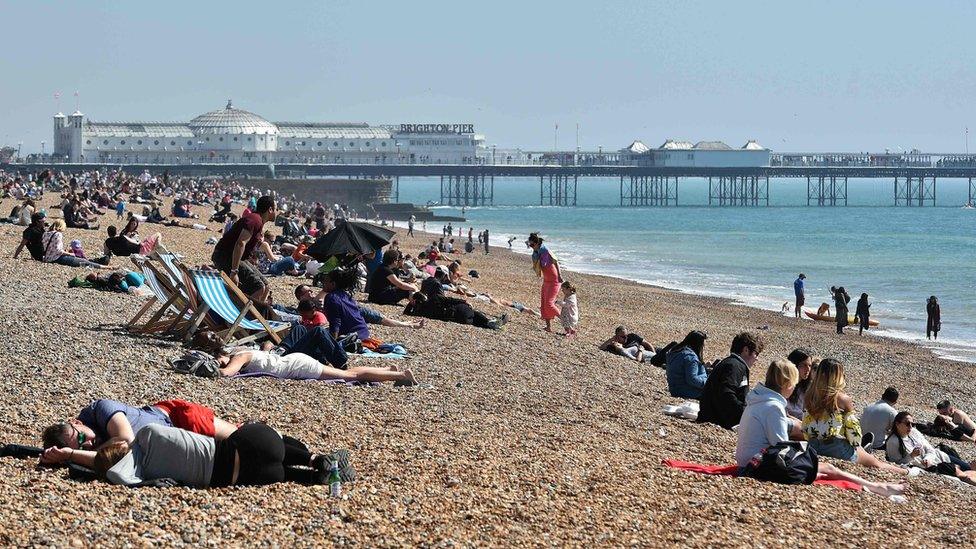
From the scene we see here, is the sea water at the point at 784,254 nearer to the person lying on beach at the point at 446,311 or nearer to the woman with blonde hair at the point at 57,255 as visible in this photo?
the person lying on beach at the point at 446,311

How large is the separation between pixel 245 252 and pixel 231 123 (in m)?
107

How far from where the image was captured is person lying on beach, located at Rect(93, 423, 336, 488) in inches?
220

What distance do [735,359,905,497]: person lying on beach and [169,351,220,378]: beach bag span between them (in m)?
3.07

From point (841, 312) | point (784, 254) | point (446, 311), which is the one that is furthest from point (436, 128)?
point (446, 311)

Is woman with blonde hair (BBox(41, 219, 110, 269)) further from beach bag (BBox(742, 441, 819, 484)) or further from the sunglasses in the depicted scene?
beach bag (BBox(742, 441, 819, 484))

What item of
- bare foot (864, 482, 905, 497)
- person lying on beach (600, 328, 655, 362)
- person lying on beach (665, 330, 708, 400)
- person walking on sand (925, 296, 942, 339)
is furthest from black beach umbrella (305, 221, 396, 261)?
person walking on sand (925, 296, 942, 339)

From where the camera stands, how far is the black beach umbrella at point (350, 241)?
577 inches

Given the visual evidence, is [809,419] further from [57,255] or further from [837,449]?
[57,255]

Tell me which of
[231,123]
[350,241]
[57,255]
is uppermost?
[231,123]

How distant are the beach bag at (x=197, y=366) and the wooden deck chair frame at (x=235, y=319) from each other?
→ 0.82m

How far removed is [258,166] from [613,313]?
79360mm

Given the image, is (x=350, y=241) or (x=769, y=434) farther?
(x=350, y=241)

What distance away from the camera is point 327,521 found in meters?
5.29

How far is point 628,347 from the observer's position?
12.8m
